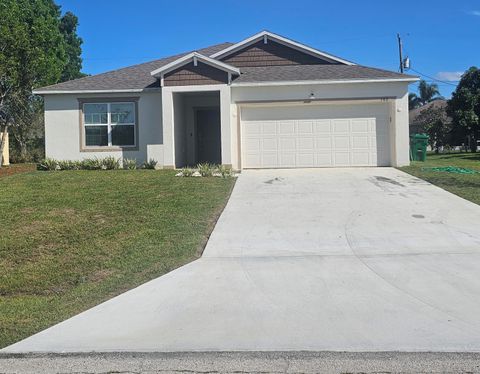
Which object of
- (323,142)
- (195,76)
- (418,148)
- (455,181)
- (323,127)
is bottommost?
(455,181)

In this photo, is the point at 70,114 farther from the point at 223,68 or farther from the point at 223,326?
the point at 223,326

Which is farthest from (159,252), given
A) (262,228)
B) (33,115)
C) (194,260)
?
(33,115)

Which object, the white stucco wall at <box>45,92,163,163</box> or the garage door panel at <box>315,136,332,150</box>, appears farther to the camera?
the white stucco wall at <box>45,92,163,163</box>

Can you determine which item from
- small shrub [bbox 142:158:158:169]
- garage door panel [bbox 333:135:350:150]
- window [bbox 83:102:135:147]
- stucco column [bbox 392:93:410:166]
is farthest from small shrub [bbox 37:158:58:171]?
stucco column [bbox 392:93:410:166]

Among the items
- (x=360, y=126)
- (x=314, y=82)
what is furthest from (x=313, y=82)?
(x=360, y=126)

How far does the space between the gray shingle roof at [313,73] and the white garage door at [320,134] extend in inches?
40.3

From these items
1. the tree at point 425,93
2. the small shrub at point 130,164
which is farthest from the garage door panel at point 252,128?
the tree at point 425,93

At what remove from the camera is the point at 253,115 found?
1873cm

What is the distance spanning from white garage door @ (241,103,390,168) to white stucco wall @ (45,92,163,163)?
3.60m

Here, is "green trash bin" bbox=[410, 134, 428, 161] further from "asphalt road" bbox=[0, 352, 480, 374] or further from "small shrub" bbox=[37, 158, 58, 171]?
"asphalt road" bbox=[0, 352, 480, 374]

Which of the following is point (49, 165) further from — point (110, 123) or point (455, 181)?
point (455, 181)

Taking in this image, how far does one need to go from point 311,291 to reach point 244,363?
2.14 meters

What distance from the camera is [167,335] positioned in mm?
5219

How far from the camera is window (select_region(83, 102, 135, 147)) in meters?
19.9
